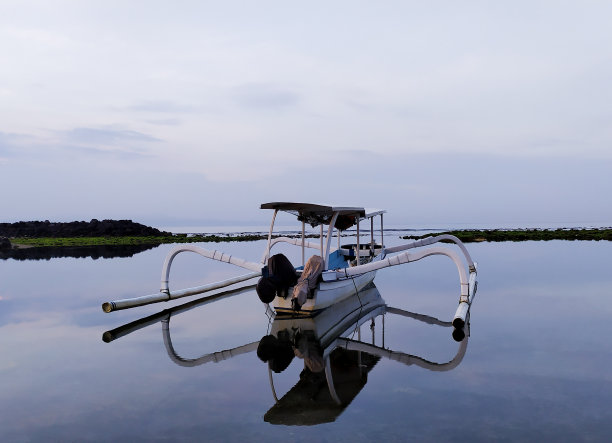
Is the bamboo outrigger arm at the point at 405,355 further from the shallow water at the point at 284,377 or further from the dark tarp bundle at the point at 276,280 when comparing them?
the dark tarp bundle at the point at 276,280

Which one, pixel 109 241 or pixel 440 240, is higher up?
pixel 440 240

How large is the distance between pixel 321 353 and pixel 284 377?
2.04 meters

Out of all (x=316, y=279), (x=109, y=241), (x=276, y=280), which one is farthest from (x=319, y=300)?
(x=109, y=241)

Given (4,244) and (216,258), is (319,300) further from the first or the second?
(4,244)

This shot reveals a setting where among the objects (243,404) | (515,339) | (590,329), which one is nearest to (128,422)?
(243,404)

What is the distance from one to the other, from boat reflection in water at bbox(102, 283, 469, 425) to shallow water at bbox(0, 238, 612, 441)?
0.23 m

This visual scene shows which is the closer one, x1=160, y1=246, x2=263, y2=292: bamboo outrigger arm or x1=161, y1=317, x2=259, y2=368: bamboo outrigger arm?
x1=161, y1=317, x2=259, y2=368: bamboo outrigger arm

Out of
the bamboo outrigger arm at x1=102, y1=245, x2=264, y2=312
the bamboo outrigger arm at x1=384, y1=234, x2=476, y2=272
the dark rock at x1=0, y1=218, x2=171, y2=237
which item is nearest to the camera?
the bamboo outrigger arm at x1=102, y1=245, x2=264, y2=312

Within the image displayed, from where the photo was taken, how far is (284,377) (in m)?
9.80

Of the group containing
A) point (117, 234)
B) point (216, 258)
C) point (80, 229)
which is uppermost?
point (80, 229)

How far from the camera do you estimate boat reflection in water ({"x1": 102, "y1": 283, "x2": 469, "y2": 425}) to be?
8.24 metres

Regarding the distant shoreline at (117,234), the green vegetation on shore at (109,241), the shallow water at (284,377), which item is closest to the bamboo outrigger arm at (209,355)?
the shallow water at (284,377)

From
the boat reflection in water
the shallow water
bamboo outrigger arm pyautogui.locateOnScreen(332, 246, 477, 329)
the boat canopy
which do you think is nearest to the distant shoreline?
the boat canopy

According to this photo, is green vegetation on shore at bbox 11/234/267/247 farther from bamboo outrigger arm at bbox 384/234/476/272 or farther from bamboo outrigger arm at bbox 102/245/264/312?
bamboo outrigger arm at bbox 384/234/476/272
